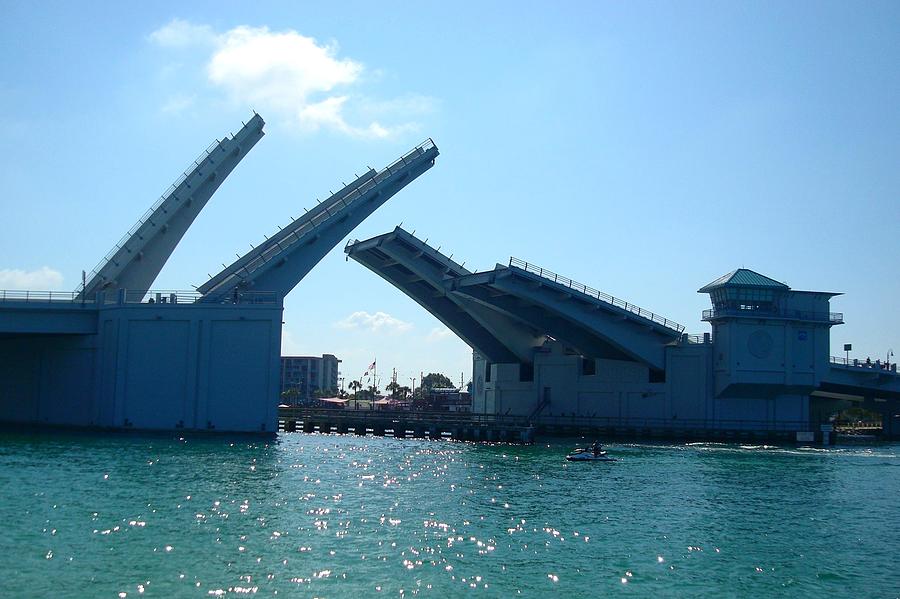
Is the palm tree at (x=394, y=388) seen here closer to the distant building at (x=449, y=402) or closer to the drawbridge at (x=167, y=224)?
the distant building at (x=449, y=402)

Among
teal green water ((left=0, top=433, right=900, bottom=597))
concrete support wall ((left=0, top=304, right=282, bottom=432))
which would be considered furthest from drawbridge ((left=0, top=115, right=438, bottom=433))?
teal green water ((left=0, top=433, right=900, bottom=597))

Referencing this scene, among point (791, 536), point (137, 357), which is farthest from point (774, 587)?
point (137, 357)

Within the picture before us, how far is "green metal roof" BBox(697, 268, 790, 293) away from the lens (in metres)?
59.8

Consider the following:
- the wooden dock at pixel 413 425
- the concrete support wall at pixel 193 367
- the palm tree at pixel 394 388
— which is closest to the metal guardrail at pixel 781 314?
the wooden dock at pixel 413 425

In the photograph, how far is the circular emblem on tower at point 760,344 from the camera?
59800 mm

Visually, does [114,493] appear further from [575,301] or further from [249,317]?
[575,301]

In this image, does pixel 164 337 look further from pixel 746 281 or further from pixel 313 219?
pixel 746 281

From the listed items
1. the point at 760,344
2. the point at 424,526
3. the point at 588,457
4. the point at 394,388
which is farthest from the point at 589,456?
the point at 394,388

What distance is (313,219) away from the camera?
55875mm

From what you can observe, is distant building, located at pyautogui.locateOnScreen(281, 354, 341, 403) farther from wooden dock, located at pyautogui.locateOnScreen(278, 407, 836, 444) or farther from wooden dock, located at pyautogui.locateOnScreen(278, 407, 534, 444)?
wooden dock, located at pyautogui.locateOnScreen(278, 407, 836, 444)

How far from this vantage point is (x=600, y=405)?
6412 centimetres

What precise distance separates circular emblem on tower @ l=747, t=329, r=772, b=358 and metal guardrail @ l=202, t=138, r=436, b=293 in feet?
84.0

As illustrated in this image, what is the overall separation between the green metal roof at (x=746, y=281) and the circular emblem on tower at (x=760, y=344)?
326 centimetres

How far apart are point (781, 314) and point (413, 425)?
27.1m
